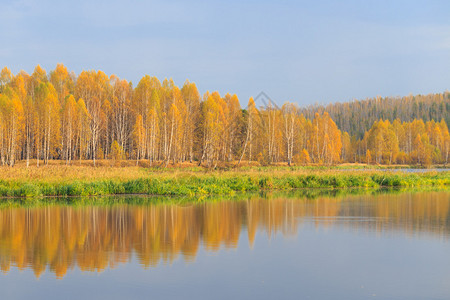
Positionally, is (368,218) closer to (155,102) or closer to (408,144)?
(155,102)

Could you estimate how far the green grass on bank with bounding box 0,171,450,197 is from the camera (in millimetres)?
24844

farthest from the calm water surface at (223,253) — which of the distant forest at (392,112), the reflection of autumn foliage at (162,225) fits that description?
the distant forest at (392,112)

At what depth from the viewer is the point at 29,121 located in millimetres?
56875

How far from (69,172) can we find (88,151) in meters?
36.5

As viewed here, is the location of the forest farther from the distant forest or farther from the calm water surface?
the distant forest

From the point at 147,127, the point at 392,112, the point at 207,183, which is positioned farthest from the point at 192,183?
the point at 392,112

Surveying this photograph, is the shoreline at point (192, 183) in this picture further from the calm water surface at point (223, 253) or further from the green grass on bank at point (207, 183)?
the calm water surface at point (223, 253)

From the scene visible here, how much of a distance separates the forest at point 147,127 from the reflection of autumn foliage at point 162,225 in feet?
79.9

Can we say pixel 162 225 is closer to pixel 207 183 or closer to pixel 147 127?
pixel 207 183

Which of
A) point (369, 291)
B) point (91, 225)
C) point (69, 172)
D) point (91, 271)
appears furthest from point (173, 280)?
point (69, 172)

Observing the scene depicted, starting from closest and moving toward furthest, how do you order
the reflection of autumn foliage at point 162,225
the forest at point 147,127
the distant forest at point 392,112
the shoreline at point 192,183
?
the reflection of autumn foliage at point 162,225
the shoreline at point 192,183
the forest at point 147,127
the distant forest at point 392,112

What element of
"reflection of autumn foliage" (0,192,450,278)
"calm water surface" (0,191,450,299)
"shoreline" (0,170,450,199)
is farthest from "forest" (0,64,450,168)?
"calm water surface" (0,191,450,299)

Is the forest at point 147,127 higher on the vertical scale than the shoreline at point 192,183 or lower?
higher

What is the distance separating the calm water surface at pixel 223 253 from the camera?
26.5 ft
